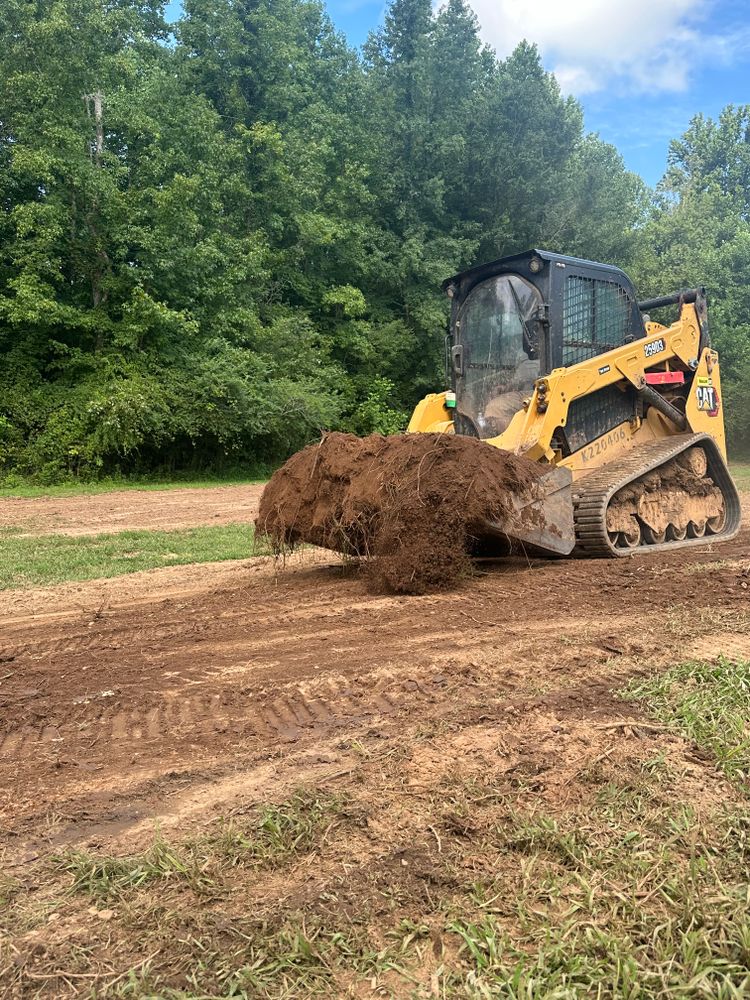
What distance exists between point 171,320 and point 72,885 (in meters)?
20.0

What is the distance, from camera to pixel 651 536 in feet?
28.0

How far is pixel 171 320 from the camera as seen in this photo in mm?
20922

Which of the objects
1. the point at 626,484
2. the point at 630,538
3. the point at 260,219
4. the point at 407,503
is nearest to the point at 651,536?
the point at 630,538

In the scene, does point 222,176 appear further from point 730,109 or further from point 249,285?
point 730,109

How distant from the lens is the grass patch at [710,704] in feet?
9.95

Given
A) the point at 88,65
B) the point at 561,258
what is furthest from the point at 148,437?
the point at 561,258

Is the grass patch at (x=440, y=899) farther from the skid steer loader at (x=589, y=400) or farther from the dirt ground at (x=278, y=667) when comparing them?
the skid steer loader at (x=589, y=400)

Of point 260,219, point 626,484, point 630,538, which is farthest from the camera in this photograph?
point 260,219

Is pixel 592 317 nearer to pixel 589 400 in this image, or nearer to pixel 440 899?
pixel 589 400

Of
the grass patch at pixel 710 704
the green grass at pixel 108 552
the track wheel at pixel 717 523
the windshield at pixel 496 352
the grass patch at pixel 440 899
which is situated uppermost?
the windshield at pixel 496 352

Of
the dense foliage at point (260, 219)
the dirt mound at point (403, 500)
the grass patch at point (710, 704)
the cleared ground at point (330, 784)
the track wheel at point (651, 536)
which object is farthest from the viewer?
the dense foliage at point (260, 219)

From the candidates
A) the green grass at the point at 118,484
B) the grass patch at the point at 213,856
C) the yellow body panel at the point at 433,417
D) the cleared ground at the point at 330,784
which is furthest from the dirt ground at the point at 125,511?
the grass patch at the point at 213,856

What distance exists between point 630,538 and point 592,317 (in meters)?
2.38

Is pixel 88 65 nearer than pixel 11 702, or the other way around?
pixel 11 702
